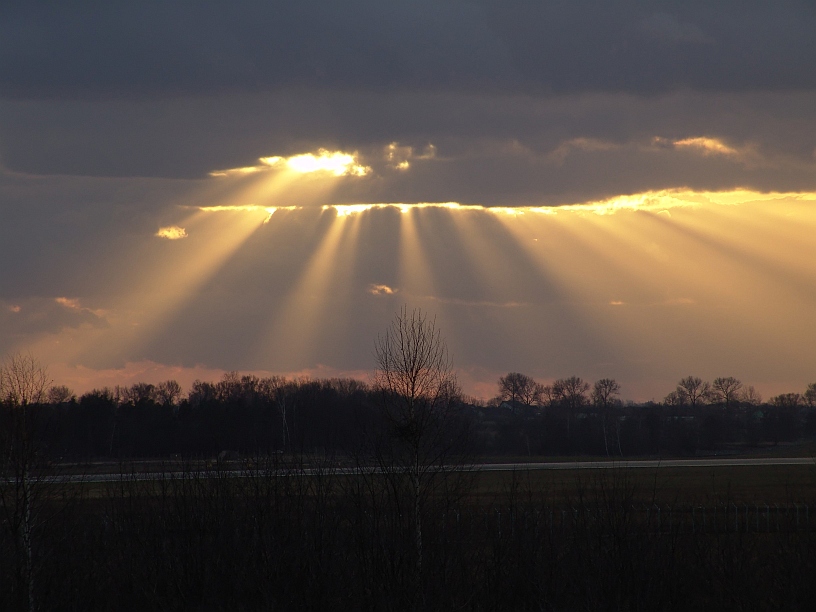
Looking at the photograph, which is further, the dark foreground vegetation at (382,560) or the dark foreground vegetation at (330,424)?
the dark foreground vegetation at (330,424)

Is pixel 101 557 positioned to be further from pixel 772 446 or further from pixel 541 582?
pixel 772 446

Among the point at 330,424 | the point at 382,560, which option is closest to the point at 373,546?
the point at 382,560

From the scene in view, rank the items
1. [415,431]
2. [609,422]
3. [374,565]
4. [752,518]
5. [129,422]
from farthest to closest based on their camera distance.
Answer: [609,422]
[129,422]
[752,518]
[415,431]
[374,565]

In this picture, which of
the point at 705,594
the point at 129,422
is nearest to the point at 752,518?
the point at 705,594

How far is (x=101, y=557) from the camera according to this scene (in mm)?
31406

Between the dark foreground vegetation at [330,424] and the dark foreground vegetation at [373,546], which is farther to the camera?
the dark foreground vegetation at [330,424]

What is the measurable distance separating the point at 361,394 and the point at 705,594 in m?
41.9

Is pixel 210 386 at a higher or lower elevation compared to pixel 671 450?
higher

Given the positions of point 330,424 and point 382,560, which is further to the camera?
point 330,424

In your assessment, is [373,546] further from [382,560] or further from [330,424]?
[330,424]

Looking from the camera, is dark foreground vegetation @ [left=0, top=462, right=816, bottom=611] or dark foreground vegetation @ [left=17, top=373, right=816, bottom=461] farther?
dark foreground vegetation @ [left=17, top=373, right=816, bottom=461]

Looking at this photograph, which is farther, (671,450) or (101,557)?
(671,450)

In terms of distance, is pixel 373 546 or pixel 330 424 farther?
pixel 330 424

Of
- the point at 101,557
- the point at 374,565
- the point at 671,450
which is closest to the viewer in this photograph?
the point at 374,565
